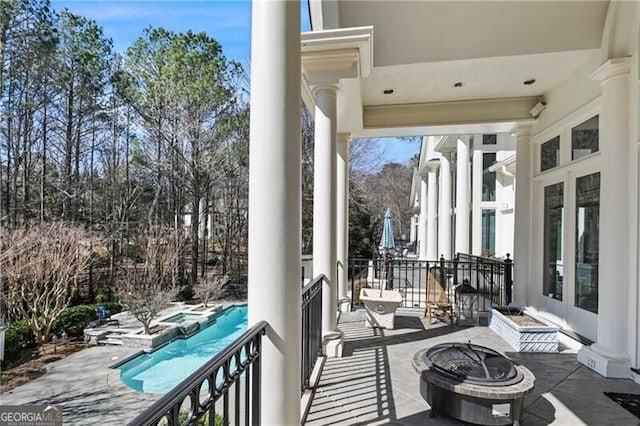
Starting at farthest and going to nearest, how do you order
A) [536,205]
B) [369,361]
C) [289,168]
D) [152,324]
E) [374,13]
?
1. [152,324]
2. [536,205]
3. [374,13]
4. [369,361]
5. [289,168]

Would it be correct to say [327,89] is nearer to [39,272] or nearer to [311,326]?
[311,326]

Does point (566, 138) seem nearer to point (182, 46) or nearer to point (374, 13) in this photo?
point (374, 13)

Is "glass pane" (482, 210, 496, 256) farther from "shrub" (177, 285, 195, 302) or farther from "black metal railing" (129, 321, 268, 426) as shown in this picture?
"black metal railing" (129, 321, 268, 426)

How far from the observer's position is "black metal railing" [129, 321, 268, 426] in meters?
0.92

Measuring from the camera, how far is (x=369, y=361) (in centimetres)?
384

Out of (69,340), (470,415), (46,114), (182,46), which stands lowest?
(69,340)

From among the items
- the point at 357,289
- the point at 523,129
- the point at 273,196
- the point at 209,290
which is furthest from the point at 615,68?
the point at 209,290

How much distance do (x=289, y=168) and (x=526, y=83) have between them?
486cm

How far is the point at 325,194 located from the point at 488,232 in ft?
32.0

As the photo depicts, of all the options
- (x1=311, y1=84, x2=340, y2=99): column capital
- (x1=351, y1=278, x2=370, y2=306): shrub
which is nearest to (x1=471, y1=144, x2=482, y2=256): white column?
(x1=351, y1=278, x2=370, y2=306): shrub

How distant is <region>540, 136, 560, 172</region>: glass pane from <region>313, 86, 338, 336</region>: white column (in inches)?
142

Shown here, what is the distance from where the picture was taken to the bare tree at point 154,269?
438 inches

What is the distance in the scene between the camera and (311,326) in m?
3.25

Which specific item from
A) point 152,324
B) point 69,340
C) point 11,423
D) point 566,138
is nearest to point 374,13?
point 566,138
